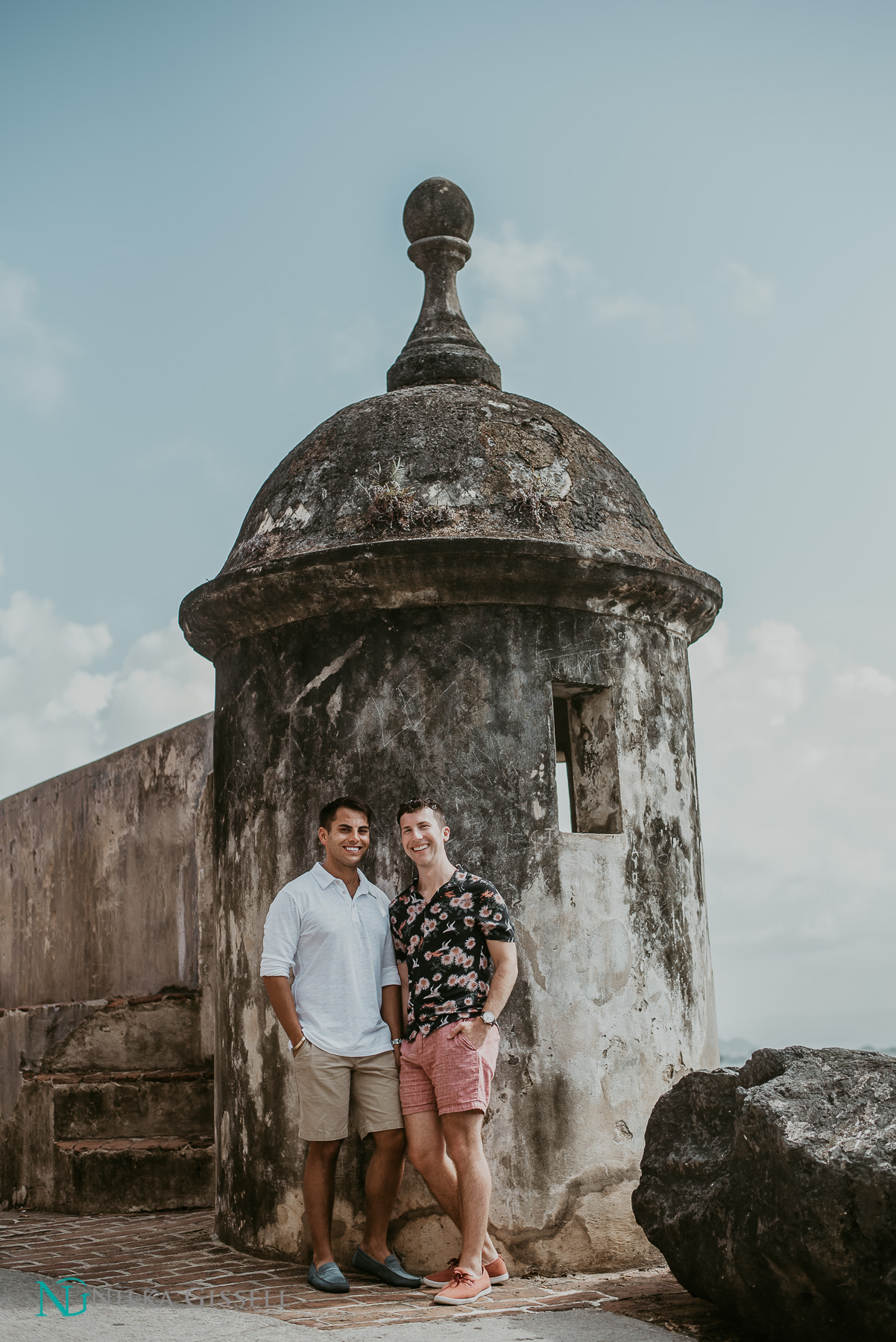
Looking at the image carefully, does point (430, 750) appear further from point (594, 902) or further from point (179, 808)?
point (179, 808)

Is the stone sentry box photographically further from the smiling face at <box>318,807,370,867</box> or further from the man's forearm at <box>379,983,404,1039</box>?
the man's forearm at <box>379,983,404,1039</box>

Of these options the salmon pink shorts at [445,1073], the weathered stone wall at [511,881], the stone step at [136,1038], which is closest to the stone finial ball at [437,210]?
the weathered stone wall at [511,881]

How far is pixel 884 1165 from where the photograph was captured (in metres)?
3.41

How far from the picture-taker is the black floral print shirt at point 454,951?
4.46 m

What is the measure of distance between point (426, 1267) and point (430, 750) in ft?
6.04

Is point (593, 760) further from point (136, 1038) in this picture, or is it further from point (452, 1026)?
point (136, 1038)

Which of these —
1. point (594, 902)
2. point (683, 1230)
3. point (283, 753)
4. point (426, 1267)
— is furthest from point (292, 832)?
point (683, 1230)

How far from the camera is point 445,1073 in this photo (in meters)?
4.42

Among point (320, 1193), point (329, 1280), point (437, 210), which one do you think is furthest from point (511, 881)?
point (437, 210)

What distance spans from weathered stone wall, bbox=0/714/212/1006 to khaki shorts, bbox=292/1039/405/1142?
102 inches

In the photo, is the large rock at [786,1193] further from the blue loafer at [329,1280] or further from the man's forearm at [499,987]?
the blue loafer at [329,1280]

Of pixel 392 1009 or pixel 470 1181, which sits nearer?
pixel 470 1181

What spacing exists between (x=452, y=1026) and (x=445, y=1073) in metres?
0.16

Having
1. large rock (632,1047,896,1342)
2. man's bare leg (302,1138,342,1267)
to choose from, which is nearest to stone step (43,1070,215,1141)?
man's bare leg (302,1138,342,1267)
